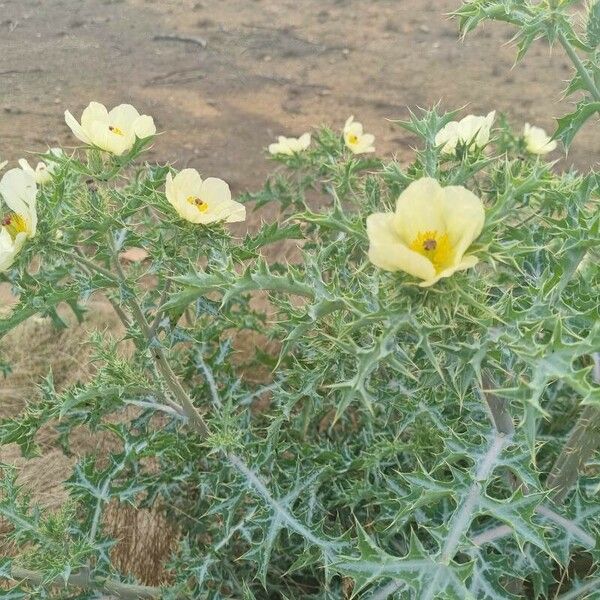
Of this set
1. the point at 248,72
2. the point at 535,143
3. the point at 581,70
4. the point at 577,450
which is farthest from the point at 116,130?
the point at 248,72

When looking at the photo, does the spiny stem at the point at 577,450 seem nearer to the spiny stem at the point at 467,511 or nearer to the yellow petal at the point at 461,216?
the spiny stem at the point at 467,511

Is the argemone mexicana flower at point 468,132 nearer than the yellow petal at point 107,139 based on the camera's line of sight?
No

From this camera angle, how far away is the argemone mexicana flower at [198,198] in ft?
4.48

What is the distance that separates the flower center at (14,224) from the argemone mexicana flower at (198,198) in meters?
0.26

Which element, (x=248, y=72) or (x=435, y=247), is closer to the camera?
(x=435, y=247)

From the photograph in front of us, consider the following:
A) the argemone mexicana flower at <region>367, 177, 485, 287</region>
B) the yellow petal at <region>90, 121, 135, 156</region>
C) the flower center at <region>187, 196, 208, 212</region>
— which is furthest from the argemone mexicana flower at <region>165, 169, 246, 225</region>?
the argemone mexicana flower at <region>367, 177, 485, 287</region>

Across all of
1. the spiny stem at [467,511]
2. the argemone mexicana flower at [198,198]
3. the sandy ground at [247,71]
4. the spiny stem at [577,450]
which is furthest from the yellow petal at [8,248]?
the sandy ground at [247,71]

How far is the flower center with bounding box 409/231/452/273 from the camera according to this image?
40.5 inches

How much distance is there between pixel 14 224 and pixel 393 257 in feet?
2.41

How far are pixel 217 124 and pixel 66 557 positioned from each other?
12.0 ft

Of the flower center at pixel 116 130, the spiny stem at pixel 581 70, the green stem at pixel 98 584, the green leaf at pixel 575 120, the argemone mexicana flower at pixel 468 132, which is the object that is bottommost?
the green stem at pixel 98 584

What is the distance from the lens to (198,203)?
4.62ft

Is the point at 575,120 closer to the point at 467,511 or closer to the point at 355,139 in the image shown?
the point at 467,511

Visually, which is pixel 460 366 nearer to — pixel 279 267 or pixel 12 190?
pixel 12 190
